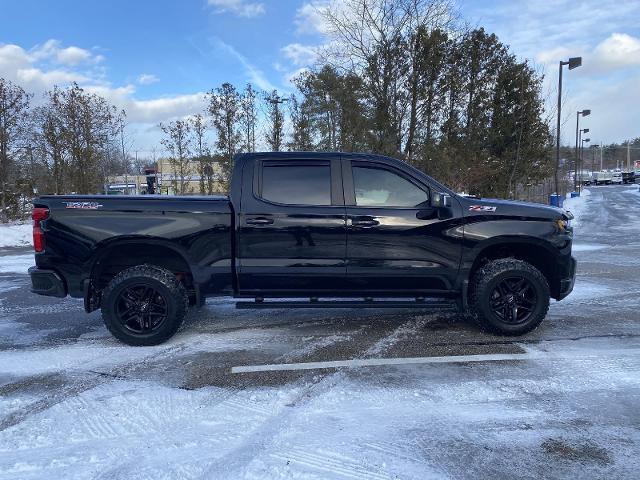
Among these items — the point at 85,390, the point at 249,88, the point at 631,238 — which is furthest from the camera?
the point at 249,88

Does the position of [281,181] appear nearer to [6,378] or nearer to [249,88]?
[6,378]

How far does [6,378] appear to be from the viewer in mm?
4168

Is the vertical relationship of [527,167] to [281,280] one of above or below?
above

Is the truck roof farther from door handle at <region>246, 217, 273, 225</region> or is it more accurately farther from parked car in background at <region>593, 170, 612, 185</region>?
parked car in background at <region>593, 170, 612, 185</region>

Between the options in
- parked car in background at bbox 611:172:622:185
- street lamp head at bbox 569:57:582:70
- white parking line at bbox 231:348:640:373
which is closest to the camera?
white parking line at bbox 231:348:640:373

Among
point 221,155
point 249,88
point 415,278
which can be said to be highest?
point 249,88

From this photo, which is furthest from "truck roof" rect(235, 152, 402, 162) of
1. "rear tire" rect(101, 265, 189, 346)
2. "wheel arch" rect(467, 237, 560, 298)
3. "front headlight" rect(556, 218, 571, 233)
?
"front headlight" rect(556, 218, 571, 233)

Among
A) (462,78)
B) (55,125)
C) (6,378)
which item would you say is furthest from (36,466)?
(462,78)

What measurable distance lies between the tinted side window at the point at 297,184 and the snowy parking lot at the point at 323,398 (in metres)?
1.51

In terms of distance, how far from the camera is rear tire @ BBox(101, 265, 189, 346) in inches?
190

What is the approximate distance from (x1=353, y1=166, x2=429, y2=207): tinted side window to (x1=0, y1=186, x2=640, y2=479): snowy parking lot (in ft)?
4.81

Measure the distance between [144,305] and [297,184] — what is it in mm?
2000

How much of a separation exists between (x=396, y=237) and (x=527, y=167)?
84.2 feet

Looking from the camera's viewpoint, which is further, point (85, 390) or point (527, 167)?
point (527, 167)
